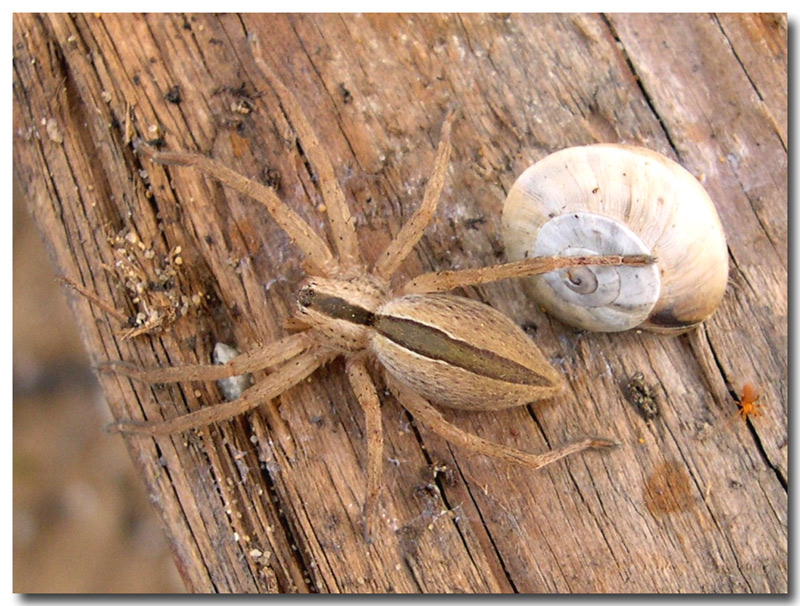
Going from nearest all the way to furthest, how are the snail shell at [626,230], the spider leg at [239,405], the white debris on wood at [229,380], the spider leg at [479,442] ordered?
the snail shell at [626,230] < the spider leg at [479,442] < the spider leg at [239,405] < the white debris on wood at [229,380]

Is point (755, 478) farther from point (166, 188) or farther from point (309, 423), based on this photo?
point (166, 188)

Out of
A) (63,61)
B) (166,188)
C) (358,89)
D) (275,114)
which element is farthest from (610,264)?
(63,61)

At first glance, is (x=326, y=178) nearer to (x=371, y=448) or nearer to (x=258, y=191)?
(x=258, y=191)

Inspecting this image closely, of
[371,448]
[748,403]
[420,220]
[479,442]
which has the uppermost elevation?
[420,220]

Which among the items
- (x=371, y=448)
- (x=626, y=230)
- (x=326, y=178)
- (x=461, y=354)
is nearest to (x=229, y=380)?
(x=371, y=448)

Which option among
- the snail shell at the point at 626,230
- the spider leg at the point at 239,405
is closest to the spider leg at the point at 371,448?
the spider leg at the point at 239,405

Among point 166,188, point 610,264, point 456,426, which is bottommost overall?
point 456,426

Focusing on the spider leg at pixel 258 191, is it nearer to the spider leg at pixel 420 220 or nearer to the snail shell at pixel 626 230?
the spider leg at pixel 420 220
